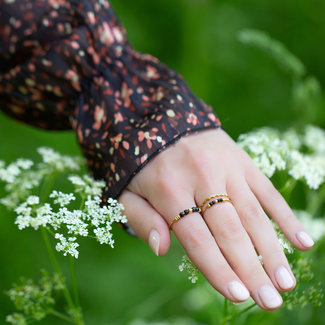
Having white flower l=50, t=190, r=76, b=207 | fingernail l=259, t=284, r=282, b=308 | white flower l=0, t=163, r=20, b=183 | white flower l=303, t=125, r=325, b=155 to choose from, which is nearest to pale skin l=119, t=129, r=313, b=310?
fingernail l=259, t=284, r=282, b=308

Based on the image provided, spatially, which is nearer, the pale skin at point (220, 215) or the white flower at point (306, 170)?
the pale skin at point (220, 215)

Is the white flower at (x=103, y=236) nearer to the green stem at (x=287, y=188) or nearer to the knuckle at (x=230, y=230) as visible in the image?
the knuckle at (x=230, y=230)

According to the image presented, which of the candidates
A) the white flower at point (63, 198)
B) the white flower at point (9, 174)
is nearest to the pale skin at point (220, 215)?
the white flower at point (63, 198)

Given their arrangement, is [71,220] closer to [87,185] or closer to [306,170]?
[87,185]

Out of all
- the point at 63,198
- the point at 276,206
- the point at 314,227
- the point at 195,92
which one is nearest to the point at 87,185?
the point at 63,198

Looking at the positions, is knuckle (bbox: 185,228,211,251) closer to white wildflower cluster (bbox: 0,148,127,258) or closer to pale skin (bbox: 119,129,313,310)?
pale skin (bbox: 119,129,313,310)

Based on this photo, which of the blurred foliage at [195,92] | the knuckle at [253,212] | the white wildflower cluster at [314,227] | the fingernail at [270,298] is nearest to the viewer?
the fingernail at [270,298]

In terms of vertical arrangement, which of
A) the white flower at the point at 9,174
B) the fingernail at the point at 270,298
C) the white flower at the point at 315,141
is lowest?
the fingernail at the point at 270,298
